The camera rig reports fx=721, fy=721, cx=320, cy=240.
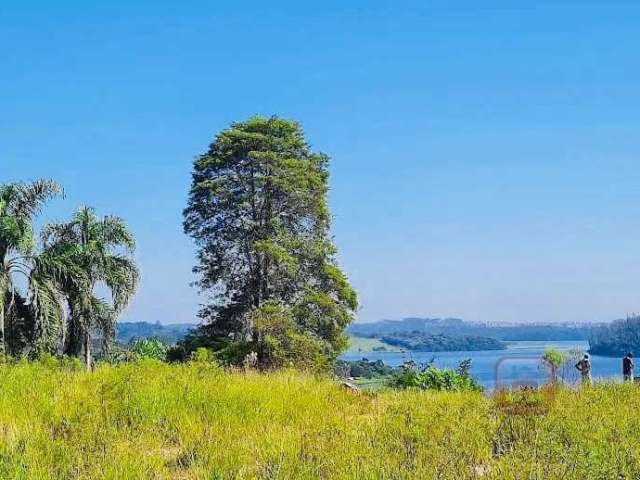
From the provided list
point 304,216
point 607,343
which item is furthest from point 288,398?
point 607,343

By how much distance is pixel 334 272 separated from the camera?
1159 inches

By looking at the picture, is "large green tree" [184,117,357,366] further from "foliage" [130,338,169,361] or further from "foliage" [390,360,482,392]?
"foliage" [390,360,482,392]

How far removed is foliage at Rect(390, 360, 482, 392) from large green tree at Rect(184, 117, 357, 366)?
1225 centimetres

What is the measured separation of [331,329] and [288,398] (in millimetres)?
18916

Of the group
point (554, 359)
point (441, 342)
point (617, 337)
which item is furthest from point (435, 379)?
point (441, 342)

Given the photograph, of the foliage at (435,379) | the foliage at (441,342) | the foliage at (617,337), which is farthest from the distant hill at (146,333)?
the foliage at (617,337)

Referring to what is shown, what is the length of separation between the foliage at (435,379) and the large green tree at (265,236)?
12.3 meters

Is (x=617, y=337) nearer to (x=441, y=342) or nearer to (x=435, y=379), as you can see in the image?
(x=441, y=342)

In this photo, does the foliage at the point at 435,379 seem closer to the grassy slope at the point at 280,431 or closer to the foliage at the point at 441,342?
the grassy slope at the point at 280,431

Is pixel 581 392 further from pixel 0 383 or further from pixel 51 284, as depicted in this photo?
pixel 51 284

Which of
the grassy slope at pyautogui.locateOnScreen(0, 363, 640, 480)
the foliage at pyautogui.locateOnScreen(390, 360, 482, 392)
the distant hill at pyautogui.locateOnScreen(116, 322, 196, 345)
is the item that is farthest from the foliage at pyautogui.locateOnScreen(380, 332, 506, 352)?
the grassy slope at pyautogui.locateOnScreen(0, 363, 640, 480)

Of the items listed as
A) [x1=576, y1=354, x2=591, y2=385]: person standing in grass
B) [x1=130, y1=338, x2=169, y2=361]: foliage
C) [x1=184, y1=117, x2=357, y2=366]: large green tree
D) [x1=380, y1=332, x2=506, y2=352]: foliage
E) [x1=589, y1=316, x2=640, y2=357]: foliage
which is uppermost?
[x1=184, y1=117, x2=357, y2=366]: large green tree

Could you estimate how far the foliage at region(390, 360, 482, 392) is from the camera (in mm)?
15214

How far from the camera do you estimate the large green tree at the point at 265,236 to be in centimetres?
2883
